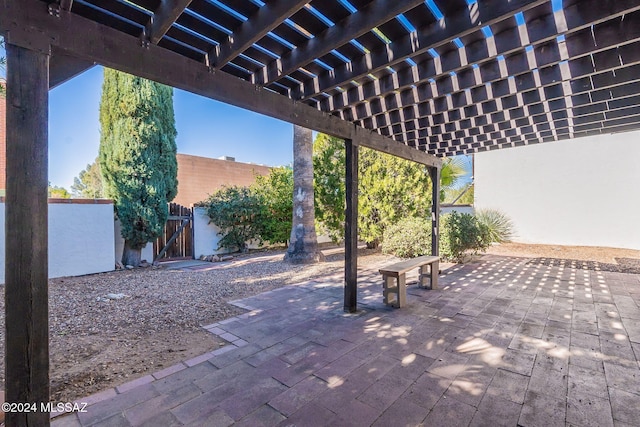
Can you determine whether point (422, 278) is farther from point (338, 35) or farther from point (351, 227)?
point (338, 35)

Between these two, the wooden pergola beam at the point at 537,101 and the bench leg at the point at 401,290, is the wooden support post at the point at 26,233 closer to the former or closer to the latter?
the wooden pergola beam at the point at 537,101

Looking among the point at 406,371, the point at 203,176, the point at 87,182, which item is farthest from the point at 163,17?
the point at 87,182

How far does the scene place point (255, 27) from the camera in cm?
196

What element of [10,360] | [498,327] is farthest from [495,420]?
[10,360]

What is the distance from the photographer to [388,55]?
236 cm

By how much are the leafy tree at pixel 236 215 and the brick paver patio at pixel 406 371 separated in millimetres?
5294

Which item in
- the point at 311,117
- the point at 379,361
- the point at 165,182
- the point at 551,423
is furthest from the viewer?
the point at 165,182

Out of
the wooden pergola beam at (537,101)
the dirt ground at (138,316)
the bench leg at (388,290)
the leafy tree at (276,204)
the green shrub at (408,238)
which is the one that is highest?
the wooden pergola beam at (537,101)

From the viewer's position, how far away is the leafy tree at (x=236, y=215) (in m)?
9.02

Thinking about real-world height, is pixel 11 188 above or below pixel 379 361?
above

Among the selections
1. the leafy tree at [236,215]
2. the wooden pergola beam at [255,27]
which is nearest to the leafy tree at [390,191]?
the leafy tree at [236,215]

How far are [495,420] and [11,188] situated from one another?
3010 mm

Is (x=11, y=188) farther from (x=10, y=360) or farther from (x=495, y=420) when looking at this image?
(x=495, y=420)

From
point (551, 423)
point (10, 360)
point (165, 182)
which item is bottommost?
point (551, 423)
